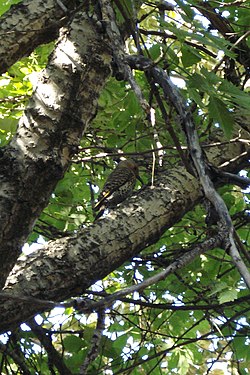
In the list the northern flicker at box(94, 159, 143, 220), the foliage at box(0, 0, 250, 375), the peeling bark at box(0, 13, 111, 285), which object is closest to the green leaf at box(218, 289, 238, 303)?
the peeling bark at box(0, 13, 111, 285)

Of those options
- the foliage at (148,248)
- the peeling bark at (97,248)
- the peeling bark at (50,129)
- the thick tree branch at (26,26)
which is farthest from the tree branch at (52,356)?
the thick tree branch at (26,26)

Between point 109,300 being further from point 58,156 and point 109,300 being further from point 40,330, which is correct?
point 40,330

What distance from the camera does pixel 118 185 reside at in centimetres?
566

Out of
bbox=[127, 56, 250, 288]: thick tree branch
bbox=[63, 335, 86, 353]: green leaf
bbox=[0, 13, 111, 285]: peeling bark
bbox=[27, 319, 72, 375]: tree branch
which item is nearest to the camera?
bbox=[127, 56, 250, 288]: thick tree branch

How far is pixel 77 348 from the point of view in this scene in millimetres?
4082

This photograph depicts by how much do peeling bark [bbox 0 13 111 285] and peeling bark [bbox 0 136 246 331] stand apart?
0.15 meters

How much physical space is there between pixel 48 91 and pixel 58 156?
0.36m

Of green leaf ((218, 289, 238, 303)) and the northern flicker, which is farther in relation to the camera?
the northern flicker

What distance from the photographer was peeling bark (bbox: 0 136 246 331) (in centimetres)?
272

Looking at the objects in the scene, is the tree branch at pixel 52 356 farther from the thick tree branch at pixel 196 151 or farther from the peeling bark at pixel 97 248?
the thick tree branch at pixel 196 151

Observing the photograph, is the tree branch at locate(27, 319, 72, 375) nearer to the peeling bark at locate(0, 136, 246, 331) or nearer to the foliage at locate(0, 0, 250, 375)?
the foliage at locate(0, 0, 250, 375)

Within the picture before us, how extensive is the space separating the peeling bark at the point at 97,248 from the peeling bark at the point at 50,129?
150 millimetres

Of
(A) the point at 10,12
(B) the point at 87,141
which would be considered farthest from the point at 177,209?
(B) the point at 87,141

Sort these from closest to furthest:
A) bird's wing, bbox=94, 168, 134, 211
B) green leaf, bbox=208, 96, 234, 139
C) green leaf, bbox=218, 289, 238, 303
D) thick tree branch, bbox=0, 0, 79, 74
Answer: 1. green leaf, bbox=208, 96, 234, 139
2. green leaf, bbox=218, 289, 238, 303
3. thick tree branch, bbox=0, 0, 79, 74
4. bird's wing, bbox=94, 168, 134, 211
